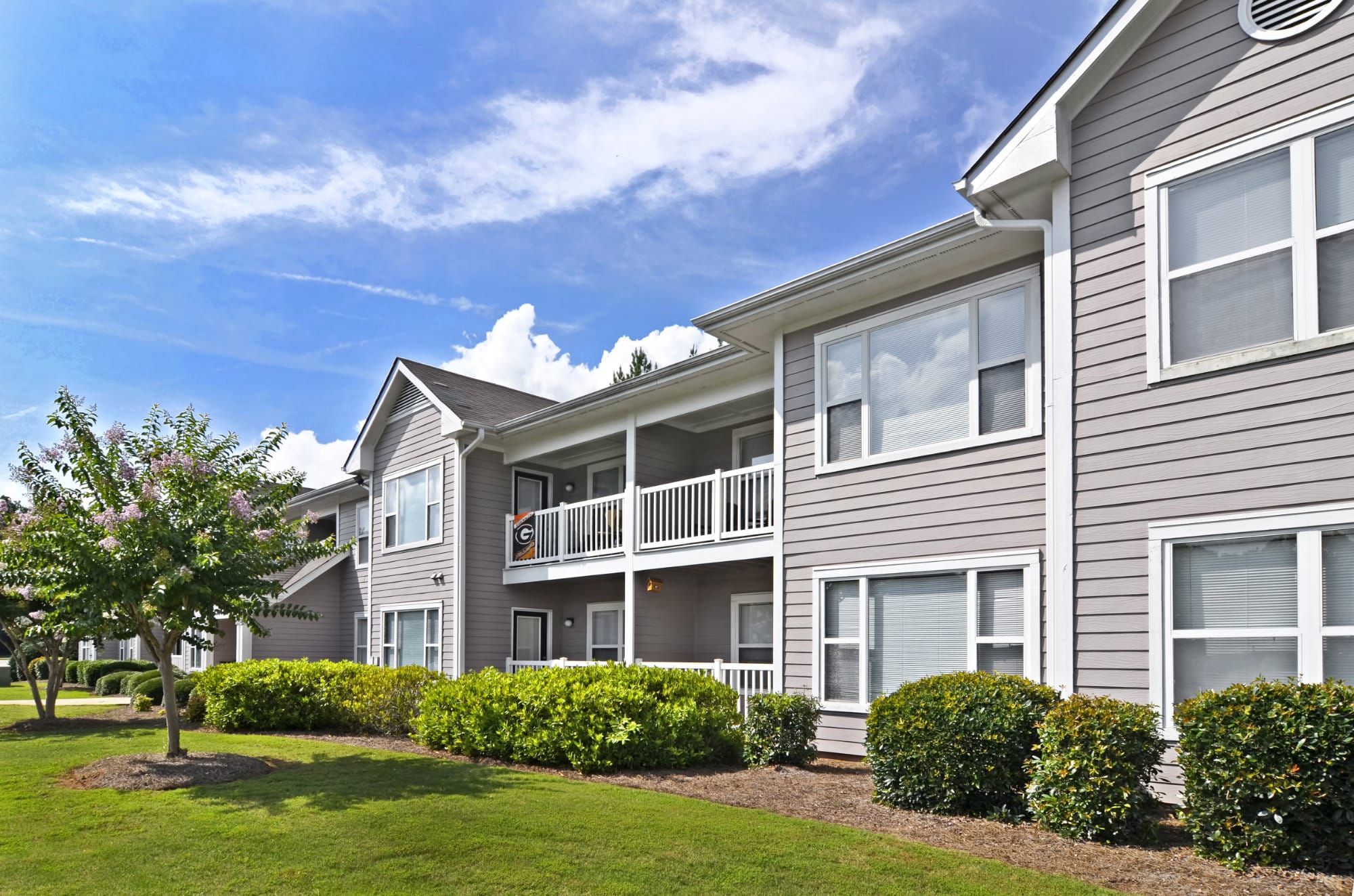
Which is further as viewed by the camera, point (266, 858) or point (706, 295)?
point (706, 295)

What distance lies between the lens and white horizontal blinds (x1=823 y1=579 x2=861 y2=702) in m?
11.2

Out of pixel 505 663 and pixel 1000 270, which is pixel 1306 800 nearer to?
pixel 1000 270

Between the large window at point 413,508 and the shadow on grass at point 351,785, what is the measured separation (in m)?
8.52

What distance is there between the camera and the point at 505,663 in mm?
18359

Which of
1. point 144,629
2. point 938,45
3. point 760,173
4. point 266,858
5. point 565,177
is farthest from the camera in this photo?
point 760,173

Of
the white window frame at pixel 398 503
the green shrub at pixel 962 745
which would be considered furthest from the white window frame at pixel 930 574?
the white window frame at pixel 398 503

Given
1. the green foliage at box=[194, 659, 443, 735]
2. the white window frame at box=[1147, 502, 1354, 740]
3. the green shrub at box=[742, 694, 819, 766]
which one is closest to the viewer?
the white window frame at box=[1147, 502, 1354, 740]

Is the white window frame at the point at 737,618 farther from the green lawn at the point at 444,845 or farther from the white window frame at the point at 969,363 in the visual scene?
the green lawn at the point at 444,845

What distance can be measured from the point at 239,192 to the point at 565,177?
16.1ft

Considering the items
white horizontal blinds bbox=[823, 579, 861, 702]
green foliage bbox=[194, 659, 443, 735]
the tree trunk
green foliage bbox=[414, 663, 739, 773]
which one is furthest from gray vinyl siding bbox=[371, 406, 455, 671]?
white horizontal blinds bbox=[823, 579, 861, 702]

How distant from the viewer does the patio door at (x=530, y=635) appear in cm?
1886

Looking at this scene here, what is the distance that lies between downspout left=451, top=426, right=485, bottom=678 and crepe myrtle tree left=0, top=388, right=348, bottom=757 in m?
6.94

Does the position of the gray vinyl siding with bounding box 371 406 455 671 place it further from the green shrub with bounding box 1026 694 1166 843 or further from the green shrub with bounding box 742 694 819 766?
the green shrub with bounding box 1026 694 1166 843

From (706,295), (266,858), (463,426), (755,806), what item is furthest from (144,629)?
(706,295)
